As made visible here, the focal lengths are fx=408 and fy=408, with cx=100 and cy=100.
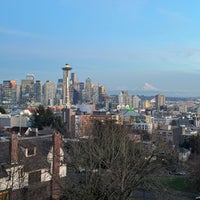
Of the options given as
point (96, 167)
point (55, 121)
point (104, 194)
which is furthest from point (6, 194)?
point (55, 121)

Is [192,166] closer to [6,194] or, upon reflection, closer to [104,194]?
[6,194]

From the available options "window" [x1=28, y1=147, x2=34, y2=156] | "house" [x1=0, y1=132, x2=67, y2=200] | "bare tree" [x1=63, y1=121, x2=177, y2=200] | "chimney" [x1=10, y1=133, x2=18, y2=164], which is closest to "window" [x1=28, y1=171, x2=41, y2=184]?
"house" [x1=0, y1=132, x2=67, y2=200]

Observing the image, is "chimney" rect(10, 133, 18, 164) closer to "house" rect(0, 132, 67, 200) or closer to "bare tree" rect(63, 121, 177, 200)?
"house" rect(0, 132, 67, 200)

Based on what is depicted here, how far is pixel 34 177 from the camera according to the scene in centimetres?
2019

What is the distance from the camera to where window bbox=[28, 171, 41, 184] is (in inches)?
782

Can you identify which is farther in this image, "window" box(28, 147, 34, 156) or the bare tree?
"window" box(28, 147, 34, 156)

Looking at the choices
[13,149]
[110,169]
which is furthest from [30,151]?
[110,169]

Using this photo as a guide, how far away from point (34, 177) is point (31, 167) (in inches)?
29.2

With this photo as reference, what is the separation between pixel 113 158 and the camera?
14.8m

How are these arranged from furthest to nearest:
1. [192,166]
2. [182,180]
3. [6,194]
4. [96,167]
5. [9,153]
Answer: [182,180], [192,166], [9,153], [6,194], [96,167]

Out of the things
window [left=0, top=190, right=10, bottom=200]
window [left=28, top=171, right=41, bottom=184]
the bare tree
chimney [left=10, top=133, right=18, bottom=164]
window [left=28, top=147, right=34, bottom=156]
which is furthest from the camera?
window [left=28, top=147, right=34, bottom=156]

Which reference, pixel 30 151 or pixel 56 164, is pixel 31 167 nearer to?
pixel 30 151

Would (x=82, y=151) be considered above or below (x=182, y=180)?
above

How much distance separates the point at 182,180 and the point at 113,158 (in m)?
24.2
